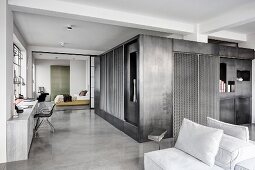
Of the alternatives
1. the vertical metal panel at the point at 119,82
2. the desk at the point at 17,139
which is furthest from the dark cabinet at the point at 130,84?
the desk at the point at 17,139

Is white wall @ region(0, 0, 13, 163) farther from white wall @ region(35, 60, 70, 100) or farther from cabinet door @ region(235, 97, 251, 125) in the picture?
white wall @ region(35, 60, 70, 100)

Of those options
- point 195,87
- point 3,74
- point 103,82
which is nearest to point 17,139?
point 3,74

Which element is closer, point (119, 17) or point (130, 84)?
point (119, 17)

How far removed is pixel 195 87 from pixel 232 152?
2826mm

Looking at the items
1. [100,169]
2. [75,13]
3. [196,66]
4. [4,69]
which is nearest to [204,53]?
[196,66]

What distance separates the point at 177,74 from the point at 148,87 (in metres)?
0.89

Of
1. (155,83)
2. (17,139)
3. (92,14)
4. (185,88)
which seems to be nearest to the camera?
(17,139)

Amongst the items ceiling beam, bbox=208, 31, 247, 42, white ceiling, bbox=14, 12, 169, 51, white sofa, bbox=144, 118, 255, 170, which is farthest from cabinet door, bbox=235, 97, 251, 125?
white sofa, bbox=144, 118, 255, 170

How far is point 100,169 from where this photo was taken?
9.11 feet

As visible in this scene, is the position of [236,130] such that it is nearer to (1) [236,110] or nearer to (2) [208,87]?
(2) [208,87]

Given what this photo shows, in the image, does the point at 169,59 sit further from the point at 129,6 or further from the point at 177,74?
the point at 129,6

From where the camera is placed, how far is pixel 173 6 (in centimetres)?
371

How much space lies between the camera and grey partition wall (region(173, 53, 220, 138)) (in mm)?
4473

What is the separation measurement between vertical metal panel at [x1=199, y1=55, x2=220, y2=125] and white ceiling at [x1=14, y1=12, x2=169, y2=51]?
1606 mm
